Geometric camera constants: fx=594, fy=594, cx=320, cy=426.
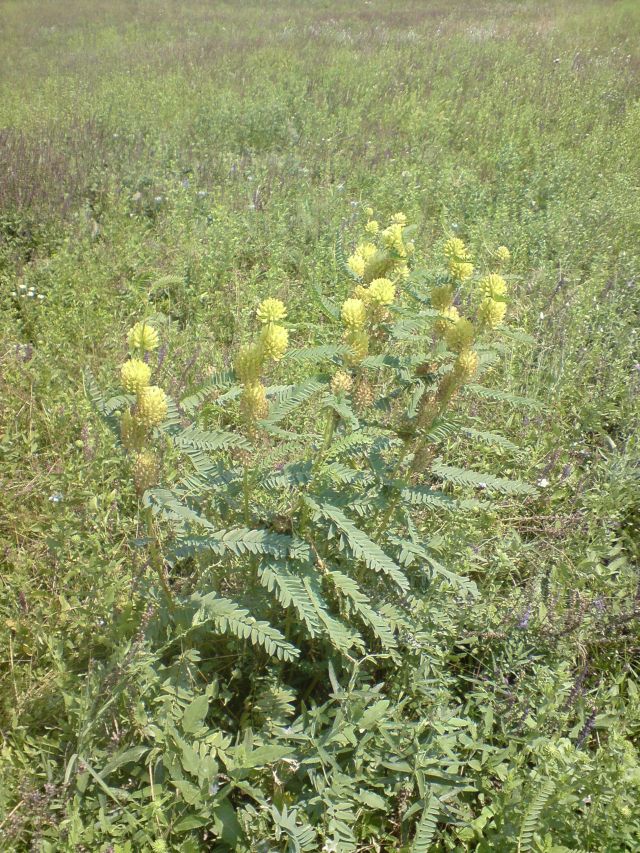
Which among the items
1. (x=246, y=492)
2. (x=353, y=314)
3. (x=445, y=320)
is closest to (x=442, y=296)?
(x=445, y=320)

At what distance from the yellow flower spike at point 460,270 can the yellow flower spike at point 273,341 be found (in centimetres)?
49

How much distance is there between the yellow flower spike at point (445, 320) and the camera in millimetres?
1548

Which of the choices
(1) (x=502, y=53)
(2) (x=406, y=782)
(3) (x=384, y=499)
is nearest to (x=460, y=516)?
(3) (x=384, y=499)

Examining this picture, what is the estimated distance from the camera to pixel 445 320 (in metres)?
1.59

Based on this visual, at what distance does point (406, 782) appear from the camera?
1.54 metres

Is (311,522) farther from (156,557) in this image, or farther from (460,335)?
(460,335)

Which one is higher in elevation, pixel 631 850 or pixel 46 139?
pixel 46 139

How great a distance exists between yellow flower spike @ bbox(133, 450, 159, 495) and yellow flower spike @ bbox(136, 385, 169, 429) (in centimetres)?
10

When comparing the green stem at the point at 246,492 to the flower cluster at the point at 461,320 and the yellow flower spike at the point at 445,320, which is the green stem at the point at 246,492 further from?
the yellow flower spike at the point at 445,320

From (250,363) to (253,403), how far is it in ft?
0.35

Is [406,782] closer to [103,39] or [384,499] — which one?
[384,499]

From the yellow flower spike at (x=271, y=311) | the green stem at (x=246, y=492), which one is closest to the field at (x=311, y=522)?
the green stem at (x=246, y=492)

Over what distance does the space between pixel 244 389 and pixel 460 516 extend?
1.26 metres

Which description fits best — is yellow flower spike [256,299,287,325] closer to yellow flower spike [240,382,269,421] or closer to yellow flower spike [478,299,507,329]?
yellow flower spike [240,382,269,421]
